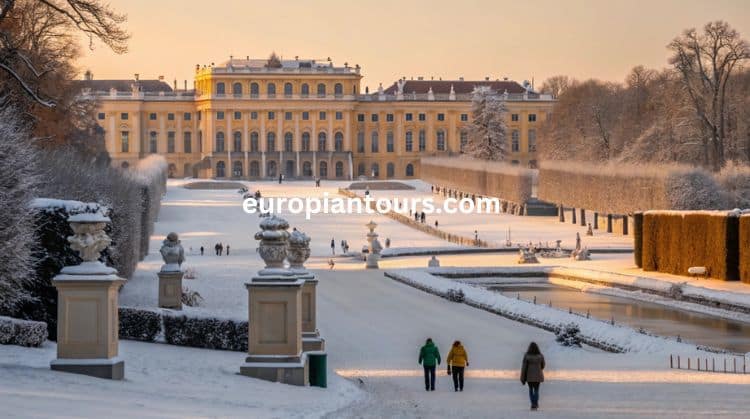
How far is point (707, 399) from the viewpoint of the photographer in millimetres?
17500

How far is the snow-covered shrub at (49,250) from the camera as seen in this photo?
67.3ft

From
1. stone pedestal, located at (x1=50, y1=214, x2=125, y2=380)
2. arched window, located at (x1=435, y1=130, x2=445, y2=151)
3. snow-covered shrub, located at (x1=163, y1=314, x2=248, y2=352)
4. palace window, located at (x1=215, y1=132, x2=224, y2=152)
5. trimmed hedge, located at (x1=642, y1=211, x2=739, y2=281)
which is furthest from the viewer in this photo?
arched window, located at (x1=435, y1=130, x2=445, y2=151)

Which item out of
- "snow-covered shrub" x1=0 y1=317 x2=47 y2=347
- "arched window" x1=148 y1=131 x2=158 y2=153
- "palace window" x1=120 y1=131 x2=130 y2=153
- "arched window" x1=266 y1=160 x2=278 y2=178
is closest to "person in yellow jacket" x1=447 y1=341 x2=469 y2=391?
"snow-covered shrub" x1=0 y1=317 x2=47 y2=347

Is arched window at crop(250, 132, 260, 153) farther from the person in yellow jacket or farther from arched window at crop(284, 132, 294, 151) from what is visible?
the person in yellow jacket

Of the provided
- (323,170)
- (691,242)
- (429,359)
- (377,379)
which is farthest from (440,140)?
(429,359)

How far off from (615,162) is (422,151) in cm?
5846

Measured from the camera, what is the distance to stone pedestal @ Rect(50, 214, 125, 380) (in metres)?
15.2

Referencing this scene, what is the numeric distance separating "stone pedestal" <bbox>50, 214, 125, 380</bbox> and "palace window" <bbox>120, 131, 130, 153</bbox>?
371 ft

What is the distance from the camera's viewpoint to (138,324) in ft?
65.4

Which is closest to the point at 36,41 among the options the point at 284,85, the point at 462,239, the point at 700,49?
the point at 462,239

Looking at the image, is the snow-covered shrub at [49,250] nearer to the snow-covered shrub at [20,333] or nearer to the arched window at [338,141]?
the snow-covered shrub at [20,333]

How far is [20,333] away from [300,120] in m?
110

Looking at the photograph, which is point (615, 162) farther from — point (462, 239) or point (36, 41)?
point (36, 41)

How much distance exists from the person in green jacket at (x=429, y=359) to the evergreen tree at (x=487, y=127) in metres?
83.6
